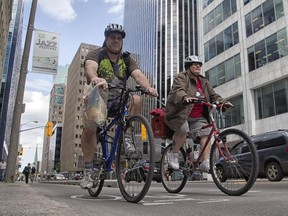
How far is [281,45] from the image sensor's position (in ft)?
79.4

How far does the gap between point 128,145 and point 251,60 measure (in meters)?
25.8

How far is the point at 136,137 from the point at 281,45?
923 inches

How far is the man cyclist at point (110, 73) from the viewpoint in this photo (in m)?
4.04

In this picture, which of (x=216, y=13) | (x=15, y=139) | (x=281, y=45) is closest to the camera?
(x=15, y=139)

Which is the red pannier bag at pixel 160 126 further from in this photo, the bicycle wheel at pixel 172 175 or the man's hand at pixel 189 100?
the man's hand at pixel 189 100

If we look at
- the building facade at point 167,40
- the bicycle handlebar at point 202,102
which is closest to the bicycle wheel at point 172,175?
the bicycle handlebar at point 202,102

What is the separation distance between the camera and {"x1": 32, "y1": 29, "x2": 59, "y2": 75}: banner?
12727 millimetres

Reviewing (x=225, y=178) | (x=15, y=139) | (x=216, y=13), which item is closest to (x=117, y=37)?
(x=225, y=178)

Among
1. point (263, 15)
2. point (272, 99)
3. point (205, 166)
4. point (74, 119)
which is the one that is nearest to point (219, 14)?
point (263, 15)

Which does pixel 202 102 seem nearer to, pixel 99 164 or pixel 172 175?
pixel 172 175

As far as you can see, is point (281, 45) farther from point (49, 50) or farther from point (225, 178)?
point (225, 178)

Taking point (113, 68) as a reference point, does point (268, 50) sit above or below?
above

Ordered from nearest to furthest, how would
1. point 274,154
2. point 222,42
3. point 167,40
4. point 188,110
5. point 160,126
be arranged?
point 188,110
point 160,126
point 274,154
point 222,42
point 167,40

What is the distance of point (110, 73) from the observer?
14.3 ft
